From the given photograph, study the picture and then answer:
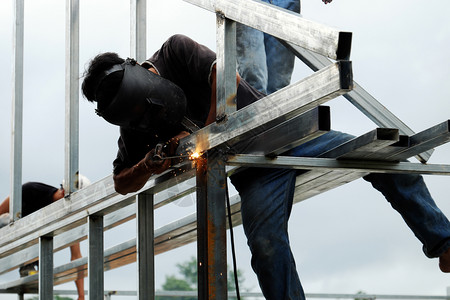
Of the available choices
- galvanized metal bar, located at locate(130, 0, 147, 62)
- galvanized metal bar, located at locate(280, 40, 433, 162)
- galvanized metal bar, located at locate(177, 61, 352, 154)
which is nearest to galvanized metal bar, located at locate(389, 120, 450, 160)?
galvanized metal bar, located at locate(280, 40, 433, 162)

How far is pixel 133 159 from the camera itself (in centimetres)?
448

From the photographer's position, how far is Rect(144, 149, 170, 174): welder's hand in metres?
4.17

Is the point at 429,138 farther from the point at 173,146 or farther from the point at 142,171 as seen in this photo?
the point at 142,171

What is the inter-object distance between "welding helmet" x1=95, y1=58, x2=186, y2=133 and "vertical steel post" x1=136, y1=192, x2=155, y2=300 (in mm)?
701

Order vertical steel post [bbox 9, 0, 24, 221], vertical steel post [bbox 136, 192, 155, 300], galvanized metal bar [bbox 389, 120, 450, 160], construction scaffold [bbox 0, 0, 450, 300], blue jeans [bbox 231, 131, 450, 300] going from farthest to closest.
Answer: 1. vertical steel post [bbox 9, 0, 24, 221]
2. vertical steel post [bbox 136, 192, 155, 300]
3. blue jeans [bbox 231, 131, 450, 300]
4. galvanized metal bar [bbox 389, 120, 450, 160]
5. construction scaffold [bbox 0, 0, 450, 300]

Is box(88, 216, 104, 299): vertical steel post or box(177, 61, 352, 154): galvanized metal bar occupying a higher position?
box(177, 61, 352, 154): galvanized metal bar

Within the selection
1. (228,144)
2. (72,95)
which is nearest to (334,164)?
(228,144)

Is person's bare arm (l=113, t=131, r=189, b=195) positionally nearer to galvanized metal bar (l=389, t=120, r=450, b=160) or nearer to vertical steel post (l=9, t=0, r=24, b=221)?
galvanized metal bar (l=389, t=120, r=450, b=160)

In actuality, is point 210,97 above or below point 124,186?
above

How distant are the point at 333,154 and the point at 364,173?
1.46ft

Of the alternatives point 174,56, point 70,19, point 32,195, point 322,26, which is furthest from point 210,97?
point 32,195

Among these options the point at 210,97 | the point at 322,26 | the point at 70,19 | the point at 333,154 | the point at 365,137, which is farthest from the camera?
the point at 70,19

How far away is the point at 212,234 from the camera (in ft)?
12.4

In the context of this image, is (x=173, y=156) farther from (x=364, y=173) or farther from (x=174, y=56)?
(x=364, y=173)
